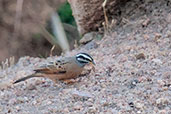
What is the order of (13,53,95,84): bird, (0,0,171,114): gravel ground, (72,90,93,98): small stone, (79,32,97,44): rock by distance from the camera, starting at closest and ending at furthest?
(0,0,171,114): gravel ground, (72,90,93,98): small stone, (13,53,95,84): bird, (79,32,97,44): rock

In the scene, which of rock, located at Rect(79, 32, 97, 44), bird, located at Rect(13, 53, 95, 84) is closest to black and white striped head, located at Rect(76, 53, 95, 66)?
bird, located at Rect(13, 53, 95, 84)

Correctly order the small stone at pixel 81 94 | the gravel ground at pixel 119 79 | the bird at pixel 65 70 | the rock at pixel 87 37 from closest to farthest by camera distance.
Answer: the gravel ground at pixel 119 79, the small stone at pixel 81 94, the bird at pixel 65 70, the rock at pixel 87 37

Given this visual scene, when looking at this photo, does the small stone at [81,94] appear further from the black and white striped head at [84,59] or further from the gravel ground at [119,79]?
the black and white striped head at [84,59]

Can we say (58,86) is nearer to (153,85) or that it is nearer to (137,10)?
(153,85)

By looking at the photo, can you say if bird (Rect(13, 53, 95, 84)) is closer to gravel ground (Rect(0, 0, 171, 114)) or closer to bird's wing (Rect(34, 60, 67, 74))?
bird's wing (Rect(34, 60, 67, 74))

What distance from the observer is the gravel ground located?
521 centimetres

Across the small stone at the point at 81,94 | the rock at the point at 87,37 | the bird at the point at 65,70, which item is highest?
the rock at the point at 87,37

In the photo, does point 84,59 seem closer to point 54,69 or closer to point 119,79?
point 54,69

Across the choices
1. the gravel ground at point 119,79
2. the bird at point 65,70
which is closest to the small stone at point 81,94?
the gravel ground at point 119,79

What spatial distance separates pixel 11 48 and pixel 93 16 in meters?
4.92

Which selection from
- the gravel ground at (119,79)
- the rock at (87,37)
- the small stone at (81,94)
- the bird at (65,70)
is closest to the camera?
the gravel ground at (119,79)

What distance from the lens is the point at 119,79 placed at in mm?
5969

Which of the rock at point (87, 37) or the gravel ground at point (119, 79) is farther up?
Answer: the rock at point (87, 37)

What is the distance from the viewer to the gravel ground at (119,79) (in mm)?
5207
